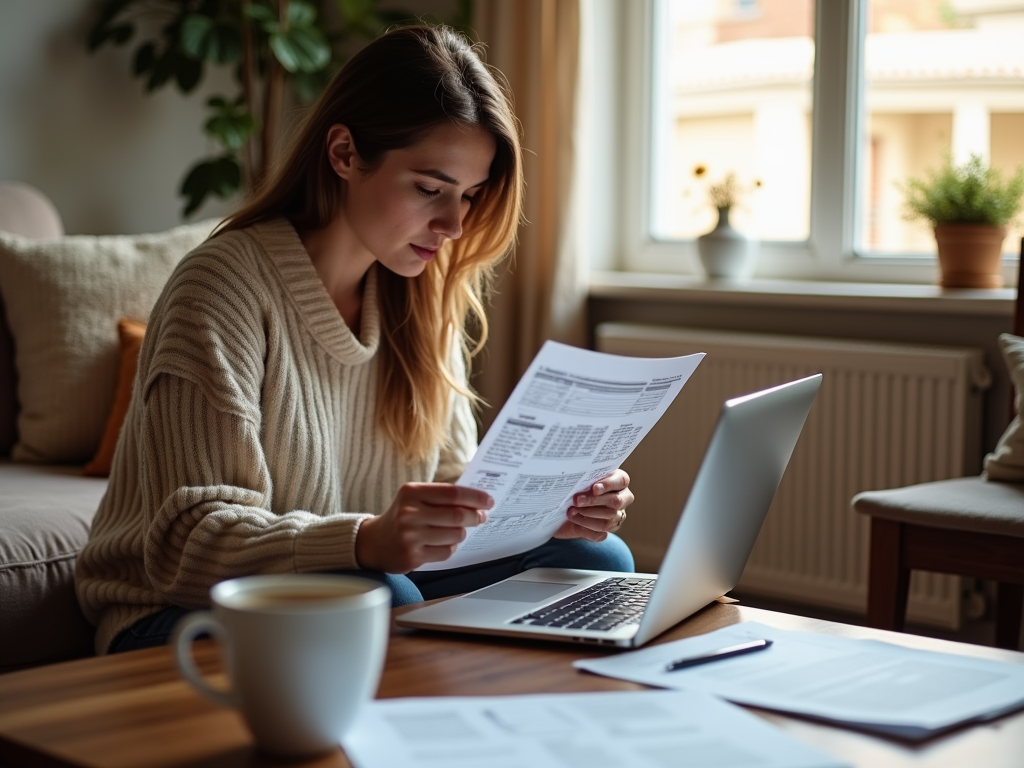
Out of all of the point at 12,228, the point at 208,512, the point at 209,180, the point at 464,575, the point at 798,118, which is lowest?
the point at 464,575

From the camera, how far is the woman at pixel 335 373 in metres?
1.16

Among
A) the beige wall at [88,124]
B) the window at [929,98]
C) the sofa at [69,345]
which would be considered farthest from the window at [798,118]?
the sofa at [69,345]

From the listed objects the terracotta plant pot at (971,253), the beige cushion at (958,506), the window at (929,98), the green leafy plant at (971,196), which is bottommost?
the beige cushion at (958,506)

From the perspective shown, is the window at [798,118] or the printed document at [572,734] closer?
the printed document at [572,734]

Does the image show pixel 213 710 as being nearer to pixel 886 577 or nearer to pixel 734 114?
pixel 886 577

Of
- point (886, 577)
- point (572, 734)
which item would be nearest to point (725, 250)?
point (886, 577)

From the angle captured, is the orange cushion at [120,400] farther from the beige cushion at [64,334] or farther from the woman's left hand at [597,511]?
the woman's left hand at [597,511]

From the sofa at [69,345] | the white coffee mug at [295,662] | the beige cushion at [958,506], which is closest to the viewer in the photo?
the white coffee mug at [295,662]

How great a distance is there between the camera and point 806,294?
2.51m

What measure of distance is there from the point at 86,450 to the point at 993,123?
190 cm

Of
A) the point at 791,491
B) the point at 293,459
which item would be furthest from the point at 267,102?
the point at 293,459

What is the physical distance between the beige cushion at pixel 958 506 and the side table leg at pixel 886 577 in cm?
3

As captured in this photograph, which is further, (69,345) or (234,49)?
(234,49)

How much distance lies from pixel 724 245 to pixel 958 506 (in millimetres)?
1085
